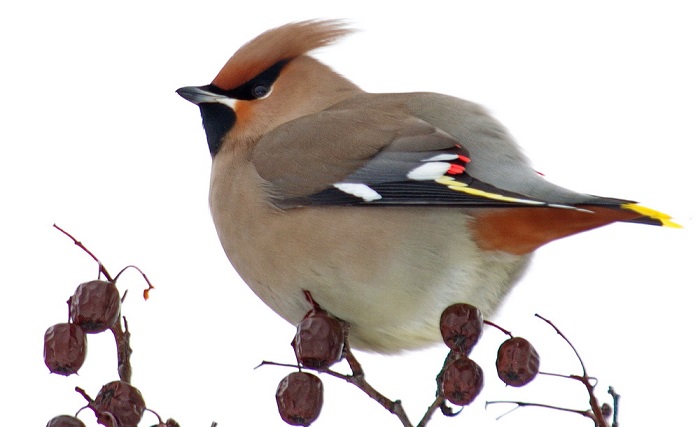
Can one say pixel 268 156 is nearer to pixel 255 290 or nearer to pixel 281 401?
pixel 255 290

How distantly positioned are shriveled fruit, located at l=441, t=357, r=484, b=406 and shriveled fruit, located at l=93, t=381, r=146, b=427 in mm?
548

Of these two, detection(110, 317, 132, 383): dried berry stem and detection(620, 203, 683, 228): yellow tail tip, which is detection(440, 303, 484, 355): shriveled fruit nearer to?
detection(620, 203, 683, 228): yellow tail tip

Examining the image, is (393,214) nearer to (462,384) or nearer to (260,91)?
(462,384)

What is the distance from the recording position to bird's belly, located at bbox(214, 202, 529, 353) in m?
2.36

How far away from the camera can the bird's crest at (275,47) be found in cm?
289

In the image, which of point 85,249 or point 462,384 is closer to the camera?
point 85,249

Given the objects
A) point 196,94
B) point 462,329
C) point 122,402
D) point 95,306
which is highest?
point 196,94

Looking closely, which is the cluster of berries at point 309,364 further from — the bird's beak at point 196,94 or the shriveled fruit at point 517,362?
the bird's beak at point 196,94

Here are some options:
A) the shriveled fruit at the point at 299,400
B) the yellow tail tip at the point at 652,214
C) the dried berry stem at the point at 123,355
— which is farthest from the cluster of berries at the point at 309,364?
the yellow tail tip at the point at 652,214

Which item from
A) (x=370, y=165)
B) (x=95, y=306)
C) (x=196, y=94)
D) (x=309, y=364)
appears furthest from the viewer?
(x=196, y=94)

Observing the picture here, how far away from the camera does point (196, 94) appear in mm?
2846

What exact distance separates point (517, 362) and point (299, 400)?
408 mm

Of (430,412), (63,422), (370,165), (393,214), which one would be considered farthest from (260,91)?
(63,422)

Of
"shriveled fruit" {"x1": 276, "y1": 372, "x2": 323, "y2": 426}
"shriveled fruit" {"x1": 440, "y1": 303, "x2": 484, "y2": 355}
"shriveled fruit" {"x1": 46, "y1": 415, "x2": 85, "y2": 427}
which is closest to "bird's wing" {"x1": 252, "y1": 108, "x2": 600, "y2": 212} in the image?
"shriveled fruit" {"x1": 440, "y1": 303, "x2": 484, "y2": 355}
